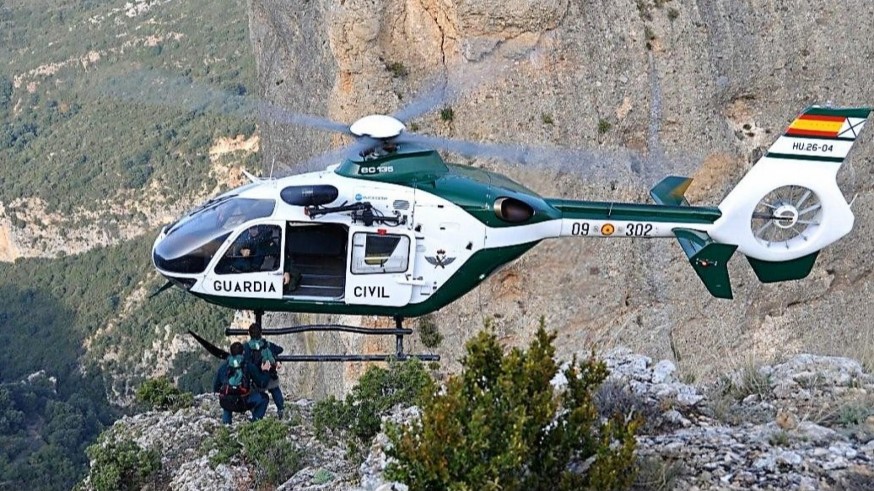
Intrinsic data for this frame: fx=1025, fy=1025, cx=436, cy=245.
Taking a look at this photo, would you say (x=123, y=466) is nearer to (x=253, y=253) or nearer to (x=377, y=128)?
(x=253, y=253)

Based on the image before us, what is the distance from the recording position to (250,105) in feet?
34.6

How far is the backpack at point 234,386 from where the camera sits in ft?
36.3

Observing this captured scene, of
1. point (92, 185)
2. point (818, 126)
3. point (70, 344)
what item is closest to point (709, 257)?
point (818, 126)

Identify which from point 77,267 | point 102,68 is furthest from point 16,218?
point 102,68

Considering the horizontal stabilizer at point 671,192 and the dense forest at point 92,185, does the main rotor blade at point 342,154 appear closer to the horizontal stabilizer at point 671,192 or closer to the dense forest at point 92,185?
the horizontal stabilizer at point 671,192

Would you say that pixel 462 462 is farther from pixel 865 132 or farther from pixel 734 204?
pixel 865 132

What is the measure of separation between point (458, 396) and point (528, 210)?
16.8 feet

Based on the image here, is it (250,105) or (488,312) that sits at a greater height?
(250,105)

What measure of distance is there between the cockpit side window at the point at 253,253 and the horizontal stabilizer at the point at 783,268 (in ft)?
16.8

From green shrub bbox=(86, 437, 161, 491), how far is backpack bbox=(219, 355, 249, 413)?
93cm

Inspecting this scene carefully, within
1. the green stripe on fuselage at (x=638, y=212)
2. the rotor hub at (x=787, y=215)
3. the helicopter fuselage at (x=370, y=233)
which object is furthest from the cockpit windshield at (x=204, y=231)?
the rotor hub at (x=787, y=215)

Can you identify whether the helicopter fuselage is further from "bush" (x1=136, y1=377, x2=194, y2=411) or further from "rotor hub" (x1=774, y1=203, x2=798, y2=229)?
"bush" (x1=136, y1=377, x2=194, y2=411)

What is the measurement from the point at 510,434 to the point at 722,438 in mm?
1957

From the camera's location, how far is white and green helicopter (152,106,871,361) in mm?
10531
